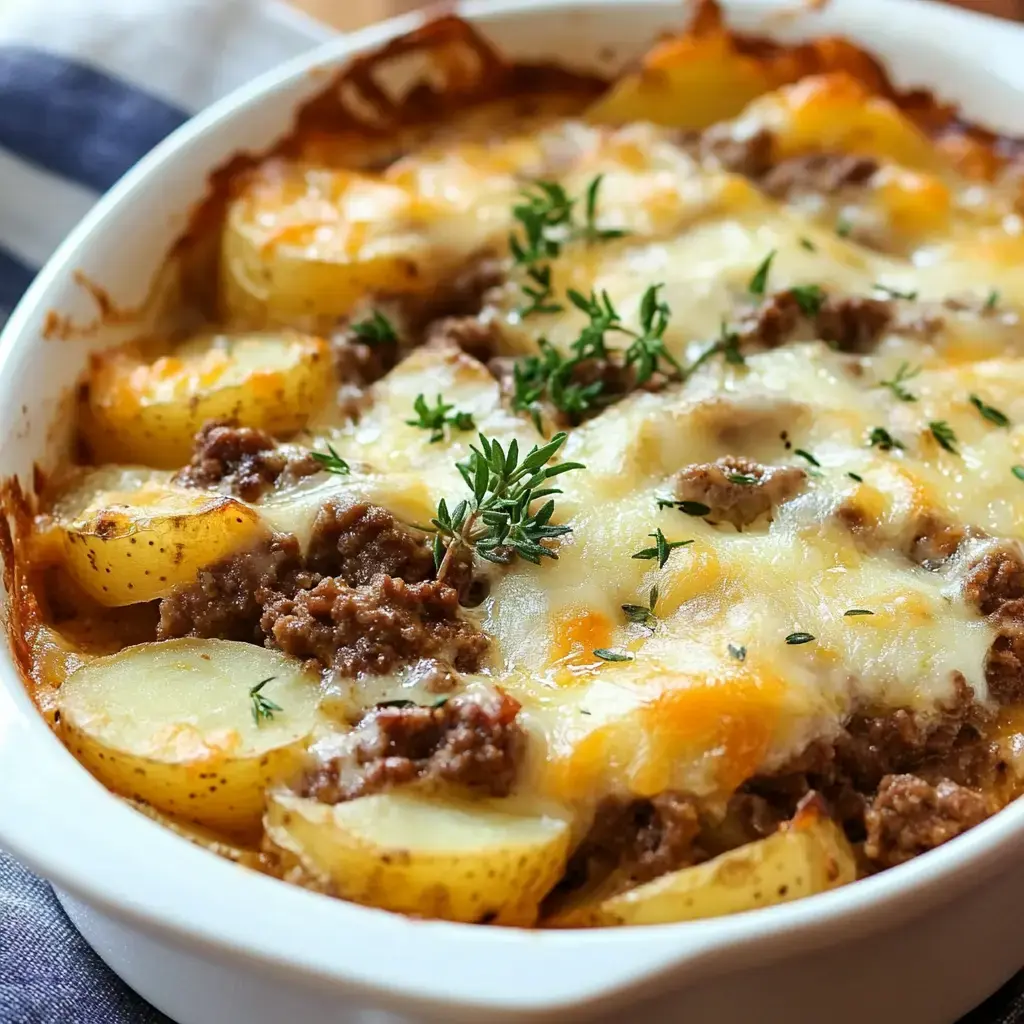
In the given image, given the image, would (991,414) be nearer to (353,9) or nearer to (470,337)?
(470,337)

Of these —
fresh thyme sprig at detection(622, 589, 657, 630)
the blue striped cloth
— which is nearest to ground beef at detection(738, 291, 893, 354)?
fresh thyme sprig at detection(622, 589, 657, 630)

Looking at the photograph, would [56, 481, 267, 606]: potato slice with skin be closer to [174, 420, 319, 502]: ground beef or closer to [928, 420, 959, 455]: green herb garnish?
[174, 420, 319, 502]: ground beef

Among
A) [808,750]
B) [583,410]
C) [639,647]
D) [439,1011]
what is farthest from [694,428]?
→ [439,1011]

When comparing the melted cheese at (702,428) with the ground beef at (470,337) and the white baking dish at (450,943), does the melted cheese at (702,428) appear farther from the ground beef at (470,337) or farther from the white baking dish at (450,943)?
the white baking dish at (450,943)

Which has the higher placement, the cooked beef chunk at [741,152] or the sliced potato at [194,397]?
the cooked beef chunk at [741,152]

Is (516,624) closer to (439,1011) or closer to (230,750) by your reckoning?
(230,750)

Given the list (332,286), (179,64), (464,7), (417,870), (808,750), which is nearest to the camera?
(417,870)

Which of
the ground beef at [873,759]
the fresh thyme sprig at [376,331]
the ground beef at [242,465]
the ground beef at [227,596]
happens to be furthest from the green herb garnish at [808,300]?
the ground beef at [227,596]

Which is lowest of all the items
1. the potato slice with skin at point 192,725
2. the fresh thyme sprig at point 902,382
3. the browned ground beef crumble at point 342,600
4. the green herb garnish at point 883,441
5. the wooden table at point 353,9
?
the potato slice with skin at point 192,725
